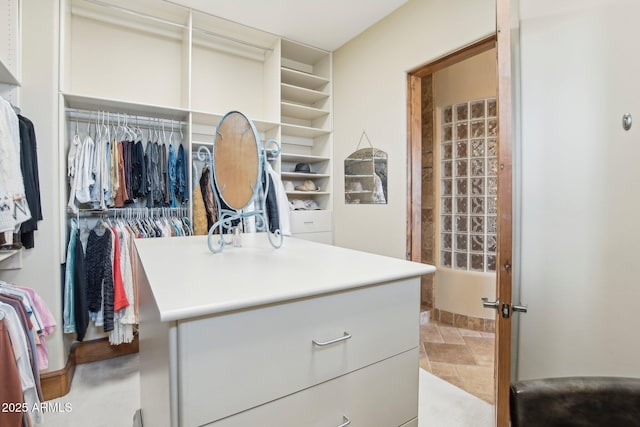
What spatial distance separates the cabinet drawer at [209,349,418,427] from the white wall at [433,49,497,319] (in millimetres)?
2430

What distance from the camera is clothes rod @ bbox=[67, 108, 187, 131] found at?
2.48m

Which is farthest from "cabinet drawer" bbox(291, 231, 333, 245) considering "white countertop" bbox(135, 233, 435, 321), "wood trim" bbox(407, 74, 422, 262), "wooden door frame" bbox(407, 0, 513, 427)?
"wooden door frame" bbox(407, 0, 513, 427)

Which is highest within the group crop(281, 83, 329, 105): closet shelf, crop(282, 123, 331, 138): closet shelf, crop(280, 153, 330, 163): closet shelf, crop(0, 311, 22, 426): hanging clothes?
crop(281, 83, 329, 105): closet shelf

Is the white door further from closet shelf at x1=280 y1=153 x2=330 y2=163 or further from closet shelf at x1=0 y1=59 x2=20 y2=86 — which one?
closet shelf at x1=0 y1=59 x2=20 y2=86

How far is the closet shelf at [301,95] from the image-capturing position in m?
3.30

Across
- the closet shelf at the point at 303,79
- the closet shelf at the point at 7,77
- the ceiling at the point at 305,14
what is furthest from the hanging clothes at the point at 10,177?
the closet shelf at the point at 303,79

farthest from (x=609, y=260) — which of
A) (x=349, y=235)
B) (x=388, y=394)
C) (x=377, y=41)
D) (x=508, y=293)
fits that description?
(x=377, y=41)

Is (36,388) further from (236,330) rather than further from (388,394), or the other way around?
(388,394)

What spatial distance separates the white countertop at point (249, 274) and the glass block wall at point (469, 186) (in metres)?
2.34

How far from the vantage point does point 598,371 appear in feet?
3.62

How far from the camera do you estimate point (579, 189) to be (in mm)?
1166

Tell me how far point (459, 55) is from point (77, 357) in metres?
3.59

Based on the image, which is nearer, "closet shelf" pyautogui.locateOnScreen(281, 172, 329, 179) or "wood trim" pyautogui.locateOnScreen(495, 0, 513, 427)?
"wood trim" pyautogui.locateOnScreen(495, 0, 513, 427)

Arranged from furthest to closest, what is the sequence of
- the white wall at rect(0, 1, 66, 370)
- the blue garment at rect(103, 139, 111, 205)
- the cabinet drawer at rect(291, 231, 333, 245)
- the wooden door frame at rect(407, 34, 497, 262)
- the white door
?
the cabinet drawer at rect(291, 231, 333, 245), the wooden door frame at rect(407, 34, 497, 262), the blue garment at rect(103, 139, 111, 205), the white wall at rect(0, 1, 66, 370), the white door
